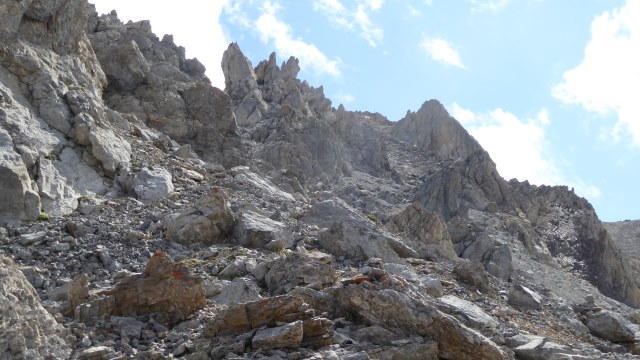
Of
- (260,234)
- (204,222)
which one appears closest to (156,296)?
(204,222)

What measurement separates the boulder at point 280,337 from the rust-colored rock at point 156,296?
7.88 feet

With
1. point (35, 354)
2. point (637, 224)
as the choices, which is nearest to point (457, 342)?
point (35, 354)

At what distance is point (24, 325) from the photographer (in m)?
11.1

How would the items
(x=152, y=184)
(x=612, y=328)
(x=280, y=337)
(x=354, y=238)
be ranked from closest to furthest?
(x=280, y=337) → (x=612, y=328) → (x=354, y=238) → (x=152, y=184)

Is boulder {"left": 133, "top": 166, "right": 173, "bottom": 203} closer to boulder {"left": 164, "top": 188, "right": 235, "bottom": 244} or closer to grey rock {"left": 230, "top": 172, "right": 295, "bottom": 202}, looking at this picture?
boulder {"left": 164, "top": 188, "right": 235, "bottom": 244}

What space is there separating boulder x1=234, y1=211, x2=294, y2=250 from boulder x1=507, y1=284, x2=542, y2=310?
865 cm

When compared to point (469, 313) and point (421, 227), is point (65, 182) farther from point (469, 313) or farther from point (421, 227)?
point (421, 227)

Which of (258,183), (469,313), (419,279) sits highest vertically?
(258,183)

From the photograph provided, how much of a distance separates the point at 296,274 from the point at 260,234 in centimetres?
512

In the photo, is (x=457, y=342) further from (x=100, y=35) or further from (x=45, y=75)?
(x=100, y=35)

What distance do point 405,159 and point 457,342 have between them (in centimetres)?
8698

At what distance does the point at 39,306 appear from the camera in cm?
1187

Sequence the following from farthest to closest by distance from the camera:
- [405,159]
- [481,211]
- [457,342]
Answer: [405,159] < [481,211] < [457,342]

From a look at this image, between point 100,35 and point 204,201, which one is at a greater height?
point 100,35
